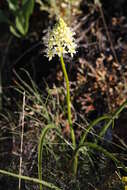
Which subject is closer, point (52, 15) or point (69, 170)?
point (69, 170)

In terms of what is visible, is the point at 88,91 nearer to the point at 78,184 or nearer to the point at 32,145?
the point at 32,145

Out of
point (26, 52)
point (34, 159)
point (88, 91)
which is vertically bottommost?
point (34, 159)

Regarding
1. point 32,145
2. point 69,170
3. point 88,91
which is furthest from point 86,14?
point 69,170

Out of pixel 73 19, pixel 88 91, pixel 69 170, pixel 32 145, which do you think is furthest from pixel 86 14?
pixel 69 170

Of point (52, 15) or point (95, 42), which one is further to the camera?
point (52, 15)

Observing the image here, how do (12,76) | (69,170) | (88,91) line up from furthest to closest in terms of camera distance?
(12,76) < (88,91) < (69,170)

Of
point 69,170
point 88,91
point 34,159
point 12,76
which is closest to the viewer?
point 69,170

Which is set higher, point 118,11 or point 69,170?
point 118,11

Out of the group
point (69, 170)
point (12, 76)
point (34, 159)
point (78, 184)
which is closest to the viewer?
point (78, 184)

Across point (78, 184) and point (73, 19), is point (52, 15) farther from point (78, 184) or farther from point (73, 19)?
point (78, 184)
